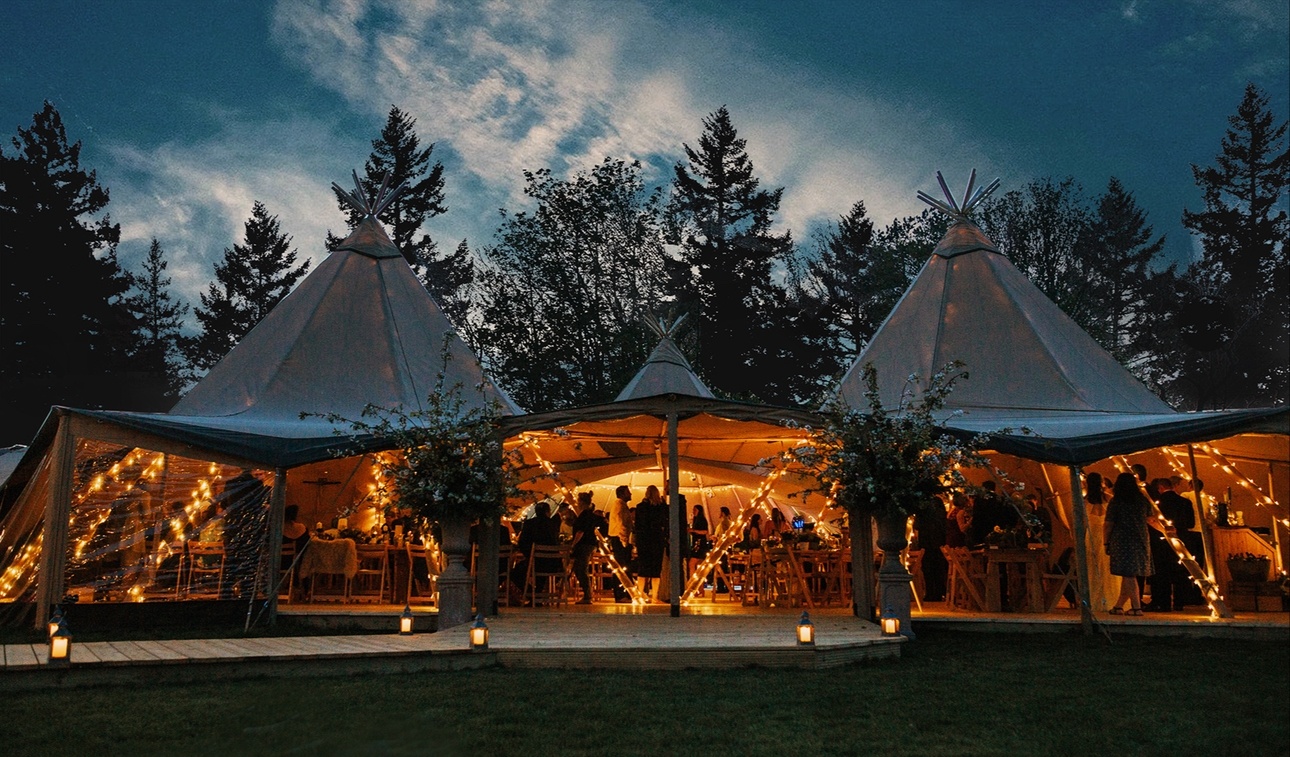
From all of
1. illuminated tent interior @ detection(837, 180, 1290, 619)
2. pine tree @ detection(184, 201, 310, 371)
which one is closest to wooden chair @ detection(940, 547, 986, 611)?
illuminated tent interior @ detection(837, 180, 1290, 619)

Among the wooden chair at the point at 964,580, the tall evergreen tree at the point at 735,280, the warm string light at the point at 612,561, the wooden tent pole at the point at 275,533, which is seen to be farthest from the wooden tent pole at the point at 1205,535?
the tall evergreen tree at the point at 735,280

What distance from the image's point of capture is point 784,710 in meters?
5.14

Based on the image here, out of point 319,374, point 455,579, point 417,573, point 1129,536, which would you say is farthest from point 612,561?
point 1129,536

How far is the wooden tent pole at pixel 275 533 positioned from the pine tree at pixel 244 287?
23740 mm

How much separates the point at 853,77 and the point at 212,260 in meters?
22.4

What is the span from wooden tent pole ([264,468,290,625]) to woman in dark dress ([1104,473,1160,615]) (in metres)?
8.36

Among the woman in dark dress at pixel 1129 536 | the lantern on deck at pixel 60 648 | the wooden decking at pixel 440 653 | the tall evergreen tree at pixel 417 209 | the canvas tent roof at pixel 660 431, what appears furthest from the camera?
the tall evergreen tree at pixel 417 209

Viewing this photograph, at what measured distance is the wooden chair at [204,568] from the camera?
9430mm

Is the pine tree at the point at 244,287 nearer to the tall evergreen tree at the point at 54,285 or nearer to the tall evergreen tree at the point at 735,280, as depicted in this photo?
the tall evergreen tree at the point at 54,285

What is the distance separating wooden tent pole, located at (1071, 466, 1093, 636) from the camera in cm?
884

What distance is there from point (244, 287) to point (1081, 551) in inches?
1183

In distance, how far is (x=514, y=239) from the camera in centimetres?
2603

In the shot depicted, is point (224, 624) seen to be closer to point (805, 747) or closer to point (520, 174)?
point (805, 747)

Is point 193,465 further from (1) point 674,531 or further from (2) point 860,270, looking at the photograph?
(2) point 860,270
